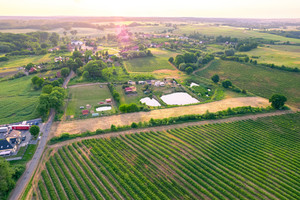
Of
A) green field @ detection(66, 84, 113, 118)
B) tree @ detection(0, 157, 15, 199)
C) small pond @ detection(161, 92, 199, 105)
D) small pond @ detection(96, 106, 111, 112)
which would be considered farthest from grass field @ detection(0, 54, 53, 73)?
small pond @ detection(161, 92, 199, 105)

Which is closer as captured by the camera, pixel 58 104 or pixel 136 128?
pixel 136 128

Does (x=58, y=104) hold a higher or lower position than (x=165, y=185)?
higher

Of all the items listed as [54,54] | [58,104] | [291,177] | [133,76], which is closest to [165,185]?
[291,177]

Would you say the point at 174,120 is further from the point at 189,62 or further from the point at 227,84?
the point at 189,62

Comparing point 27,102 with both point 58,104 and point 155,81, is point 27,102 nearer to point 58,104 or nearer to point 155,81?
point 58,104

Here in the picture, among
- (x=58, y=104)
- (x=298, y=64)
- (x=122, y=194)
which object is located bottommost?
(x=122, y=194)

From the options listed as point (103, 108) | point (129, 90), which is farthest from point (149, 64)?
point (103, 108)

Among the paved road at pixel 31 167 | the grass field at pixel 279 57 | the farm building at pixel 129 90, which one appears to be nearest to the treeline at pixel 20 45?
the farm building at pixel 129 90

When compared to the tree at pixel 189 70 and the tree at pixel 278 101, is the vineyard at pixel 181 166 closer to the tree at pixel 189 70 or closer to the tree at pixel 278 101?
the tree at pixel 278 101
